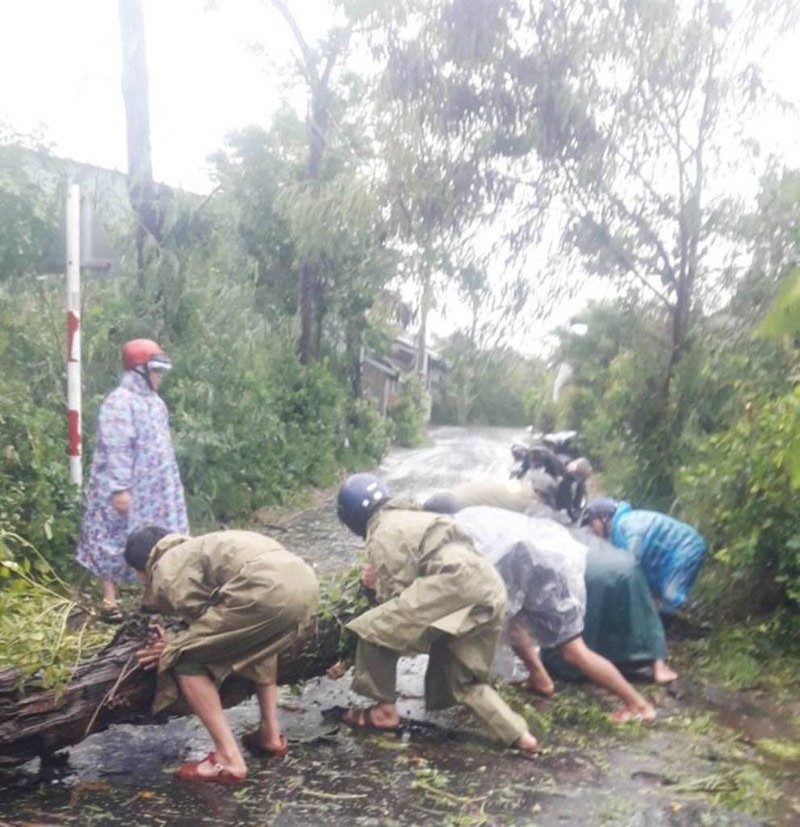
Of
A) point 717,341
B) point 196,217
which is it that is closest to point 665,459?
point 717,341

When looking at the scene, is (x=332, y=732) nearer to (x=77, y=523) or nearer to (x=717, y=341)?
(x=77, y=523)

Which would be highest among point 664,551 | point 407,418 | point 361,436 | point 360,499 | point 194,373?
point 194,373

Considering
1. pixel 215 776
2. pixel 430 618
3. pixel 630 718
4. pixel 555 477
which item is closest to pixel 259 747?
pixel 215 776

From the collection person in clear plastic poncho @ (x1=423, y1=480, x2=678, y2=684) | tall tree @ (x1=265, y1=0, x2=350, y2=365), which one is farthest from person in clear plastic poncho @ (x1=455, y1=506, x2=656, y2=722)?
tall tree @ (x1=265, y1=0, x2=350, y2=365)

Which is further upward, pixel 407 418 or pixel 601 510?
pixel 407 418

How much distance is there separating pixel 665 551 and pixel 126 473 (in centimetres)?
359

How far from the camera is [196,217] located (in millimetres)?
11539

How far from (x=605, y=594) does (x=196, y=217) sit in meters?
6.72

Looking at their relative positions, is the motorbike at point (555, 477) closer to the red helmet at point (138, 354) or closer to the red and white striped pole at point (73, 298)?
the red helmet at point (138, 354)

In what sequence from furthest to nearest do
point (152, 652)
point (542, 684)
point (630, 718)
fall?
point (542, 684) → point (630, 718) → point (152, 652)

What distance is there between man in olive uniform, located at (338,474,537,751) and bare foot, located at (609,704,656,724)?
82 centimetres

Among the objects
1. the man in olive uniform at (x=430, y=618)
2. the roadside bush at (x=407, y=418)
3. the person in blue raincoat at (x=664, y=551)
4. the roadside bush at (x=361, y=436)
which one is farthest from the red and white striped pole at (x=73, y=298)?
the roadside bush at (x=407, y=418)

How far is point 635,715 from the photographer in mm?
6078

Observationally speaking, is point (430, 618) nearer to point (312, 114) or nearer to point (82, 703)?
point (82, 703)
